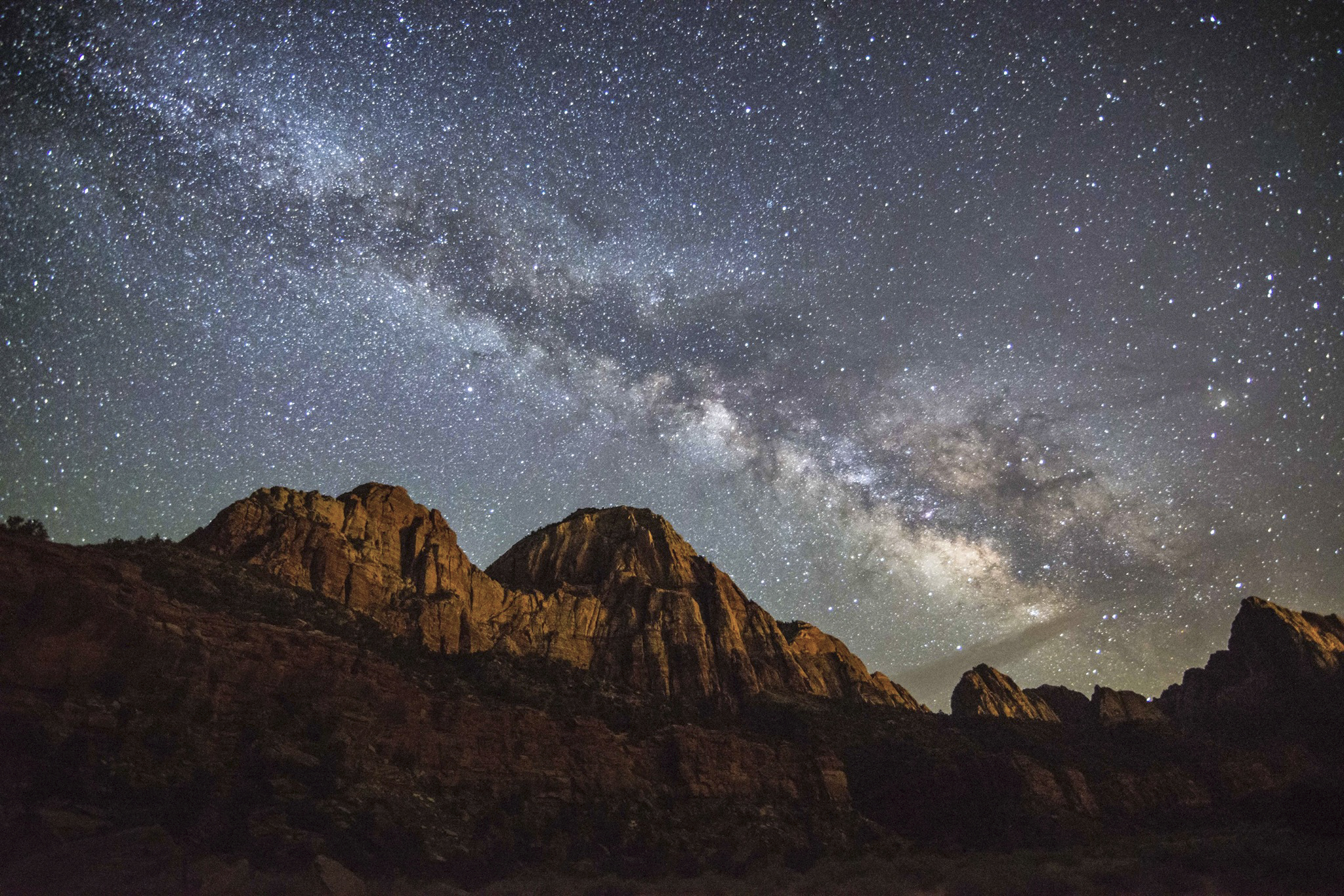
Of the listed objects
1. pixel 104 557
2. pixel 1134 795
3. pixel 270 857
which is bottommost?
pixel 1134 795

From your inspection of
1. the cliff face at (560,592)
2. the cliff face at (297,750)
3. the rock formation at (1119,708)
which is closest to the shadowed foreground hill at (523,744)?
the cliff face at (297,750)

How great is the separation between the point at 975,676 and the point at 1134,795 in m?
35.2

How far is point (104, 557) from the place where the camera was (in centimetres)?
2991

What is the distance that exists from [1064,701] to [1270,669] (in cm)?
2640

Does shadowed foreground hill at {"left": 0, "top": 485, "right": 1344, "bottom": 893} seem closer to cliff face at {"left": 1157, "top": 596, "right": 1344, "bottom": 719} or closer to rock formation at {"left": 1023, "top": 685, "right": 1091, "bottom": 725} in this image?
cliff face at {"left": 1157, "top": 596, "right": 1344, "bottom": 719}

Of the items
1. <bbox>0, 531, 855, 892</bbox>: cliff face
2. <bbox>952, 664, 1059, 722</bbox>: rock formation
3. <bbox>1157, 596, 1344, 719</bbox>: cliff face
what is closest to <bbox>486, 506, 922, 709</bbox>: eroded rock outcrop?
<bbox>952, 664, 1059, 722</bbox>: rock formation

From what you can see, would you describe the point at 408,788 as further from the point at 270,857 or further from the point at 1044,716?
the point at 1044,716

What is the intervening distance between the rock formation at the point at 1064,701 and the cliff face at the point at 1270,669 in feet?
38.3

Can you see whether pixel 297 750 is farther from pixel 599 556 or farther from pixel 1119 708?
pixel 1119 708

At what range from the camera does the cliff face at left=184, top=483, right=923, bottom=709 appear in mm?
48688

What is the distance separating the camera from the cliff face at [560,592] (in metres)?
48.7

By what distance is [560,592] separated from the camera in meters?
63.6

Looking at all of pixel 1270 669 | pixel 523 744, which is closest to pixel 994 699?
pixel 1270 669

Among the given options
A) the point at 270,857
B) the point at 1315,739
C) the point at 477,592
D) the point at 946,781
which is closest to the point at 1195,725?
the point at 1315,739
